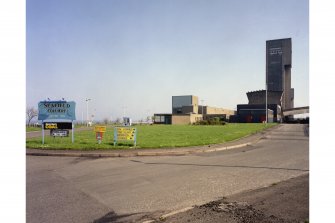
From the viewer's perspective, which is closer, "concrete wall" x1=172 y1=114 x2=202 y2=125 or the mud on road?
the mud on road

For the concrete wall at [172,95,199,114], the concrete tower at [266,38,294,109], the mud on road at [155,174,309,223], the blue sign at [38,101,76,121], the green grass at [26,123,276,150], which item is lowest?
the green grass at [26,123,276,150]

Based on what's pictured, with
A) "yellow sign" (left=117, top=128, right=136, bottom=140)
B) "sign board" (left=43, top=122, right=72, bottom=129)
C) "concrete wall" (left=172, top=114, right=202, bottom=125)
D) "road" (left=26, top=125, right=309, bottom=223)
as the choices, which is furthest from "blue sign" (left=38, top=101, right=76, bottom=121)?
"concrete wall" (left=172, top=114, right=202, bottom=125)

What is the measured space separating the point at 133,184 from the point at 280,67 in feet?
511

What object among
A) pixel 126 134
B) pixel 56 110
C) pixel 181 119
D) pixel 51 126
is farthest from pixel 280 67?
pixel 51 126

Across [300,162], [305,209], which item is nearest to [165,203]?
[305,209]

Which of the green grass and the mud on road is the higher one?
the mud on road

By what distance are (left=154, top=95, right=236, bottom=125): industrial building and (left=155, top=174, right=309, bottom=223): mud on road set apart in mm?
74582

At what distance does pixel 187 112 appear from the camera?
112m

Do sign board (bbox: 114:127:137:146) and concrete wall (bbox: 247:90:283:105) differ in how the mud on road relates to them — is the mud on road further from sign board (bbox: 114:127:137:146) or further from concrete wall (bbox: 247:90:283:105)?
concrete wall (bbox: 247:90:283:105)

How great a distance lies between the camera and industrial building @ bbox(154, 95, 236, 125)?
82.5 m

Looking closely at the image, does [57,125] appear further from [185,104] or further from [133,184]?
[185,104]
